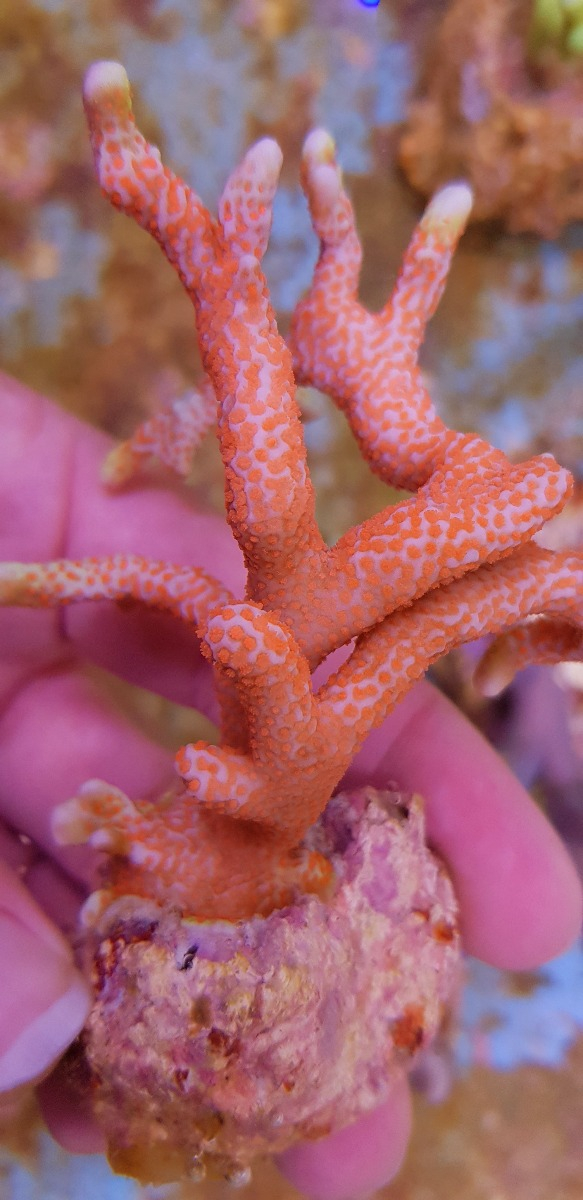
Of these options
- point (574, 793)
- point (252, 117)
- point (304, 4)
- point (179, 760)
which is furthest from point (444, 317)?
point (179, 760)

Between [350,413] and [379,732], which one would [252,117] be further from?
[379,732]

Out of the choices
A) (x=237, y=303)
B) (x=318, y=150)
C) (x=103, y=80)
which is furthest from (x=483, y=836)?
(x=103, y=80)

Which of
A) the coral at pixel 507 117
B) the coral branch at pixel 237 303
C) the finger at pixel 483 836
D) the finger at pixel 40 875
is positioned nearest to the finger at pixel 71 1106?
the finger at pixel 40 875

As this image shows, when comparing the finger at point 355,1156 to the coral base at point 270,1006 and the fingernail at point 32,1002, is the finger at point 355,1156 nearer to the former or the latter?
the coral base at point 270,1006

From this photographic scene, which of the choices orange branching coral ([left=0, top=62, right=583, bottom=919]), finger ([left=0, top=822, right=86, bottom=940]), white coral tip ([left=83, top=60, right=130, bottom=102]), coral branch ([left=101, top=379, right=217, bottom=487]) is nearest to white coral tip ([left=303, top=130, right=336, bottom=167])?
orange branching coral ([left=0, top=62, right=583, bottom=919])

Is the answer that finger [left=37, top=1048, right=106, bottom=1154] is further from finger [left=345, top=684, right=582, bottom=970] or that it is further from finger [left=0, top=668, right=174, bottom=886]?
finger [left=345, top=684, right=582, bottom=970]

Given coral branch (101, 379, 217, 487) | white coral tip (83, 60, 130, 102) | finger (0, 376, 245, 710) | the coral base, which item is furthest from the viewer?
finger (0, 376, 245, 710)

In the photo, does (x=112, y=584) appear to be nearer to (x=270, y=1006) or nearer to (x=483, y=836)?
(x=270, y=1006)
